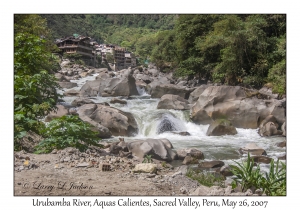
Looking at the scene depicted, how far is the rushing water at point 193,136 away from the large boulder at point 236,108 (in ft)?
1.62

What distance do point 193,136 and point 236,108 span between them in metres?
3.01

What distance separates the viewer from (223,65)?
21406 millimetres

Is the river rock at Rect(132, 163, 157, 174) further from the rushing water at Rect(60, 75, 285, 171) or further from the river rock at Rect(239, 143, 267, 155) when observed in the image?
the river rock at Rect(239, 143, 267, 155)

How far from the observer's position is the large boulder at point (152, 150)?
913 cm

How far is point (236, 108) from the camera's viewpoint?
15.1 metres

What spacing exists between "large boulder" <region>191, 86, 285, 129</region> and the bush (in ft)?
30.8

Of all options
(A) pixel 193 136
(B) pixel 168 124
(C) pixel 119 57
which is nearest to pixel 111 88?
(B) pixel 168 124

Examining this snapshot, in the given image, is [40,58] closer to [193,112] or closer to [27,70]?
[27,70]

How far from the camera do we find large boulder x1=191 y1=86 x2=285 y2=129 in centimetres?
1475

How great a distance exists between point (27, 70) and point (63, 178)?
362cm

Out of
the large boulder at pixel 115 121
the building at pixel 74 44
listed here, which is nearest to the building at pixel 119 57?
the building at pixel 74 44

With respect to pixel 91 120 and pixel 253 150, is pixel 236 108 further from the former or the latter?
pixel 91 120

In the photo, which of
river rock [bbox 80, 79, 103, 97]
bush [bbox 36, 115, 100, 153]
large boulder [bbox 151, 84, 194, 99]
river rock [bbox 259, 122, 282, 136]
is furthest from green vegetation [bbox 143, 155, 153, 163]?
river rock [bbox 80, 79, 103, 97]

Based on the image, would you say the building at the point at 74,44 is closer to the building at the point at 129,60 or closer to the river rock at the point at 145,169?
the building at the point at 129,60
